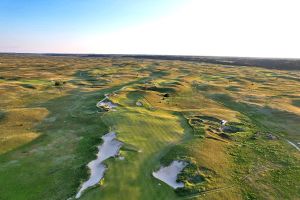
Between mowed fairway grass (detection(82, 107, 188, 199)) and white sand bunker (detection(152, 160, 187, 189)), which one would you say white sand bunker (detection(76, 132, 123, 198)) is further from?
white sand bunker (detection(152, 160, 187, 189))

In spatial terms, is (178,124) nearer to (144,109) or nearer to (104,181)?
(144,109)

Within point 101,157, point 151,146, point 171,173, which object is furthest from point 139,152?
point 171,173

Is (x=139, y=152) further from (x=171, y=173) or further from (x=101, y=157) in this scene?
(x=171, y=173)

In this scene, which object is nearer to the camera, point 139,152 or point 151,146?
point 139,152

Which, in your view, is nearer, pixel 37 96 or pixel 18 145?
pixel 18 145

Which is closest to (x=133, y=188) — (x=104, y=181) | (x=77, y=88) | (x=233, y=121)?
(x=104, y=181)

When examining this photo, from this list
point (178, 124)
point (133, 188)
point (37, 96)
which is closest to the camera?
point (133, 188)
